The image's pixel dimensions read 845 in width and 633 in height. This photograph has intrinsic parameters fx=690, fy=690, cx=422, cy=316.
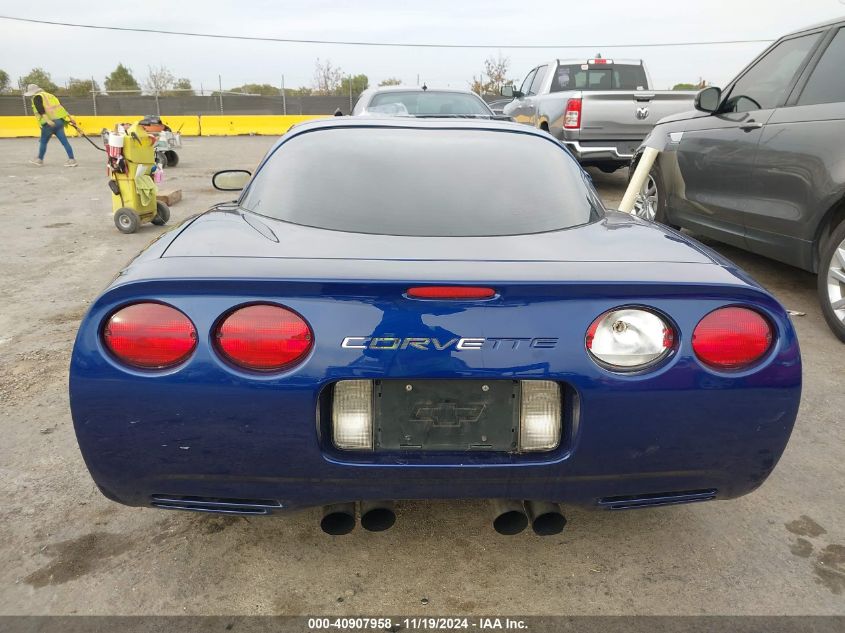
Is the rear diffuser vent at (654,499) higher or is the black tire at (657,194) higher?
the black tire at (657,194)

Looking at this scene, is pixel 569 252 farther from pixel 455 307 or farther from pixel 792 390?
pixel 792 390

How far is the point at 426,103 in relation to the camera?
9148 millimetres

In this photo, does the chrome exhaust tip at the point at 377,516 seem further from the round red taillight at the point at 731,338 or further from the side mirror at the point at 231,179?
the side mirror at the point at 231,179

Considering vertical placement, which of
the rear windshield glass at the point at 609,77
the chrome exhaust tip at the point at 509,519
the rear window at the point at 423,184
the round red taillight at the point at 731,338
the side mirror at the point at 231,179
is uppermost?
the rear windshield glass at the point at 609,77

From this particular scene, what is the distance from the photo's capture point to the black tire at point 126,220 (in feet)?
25.4

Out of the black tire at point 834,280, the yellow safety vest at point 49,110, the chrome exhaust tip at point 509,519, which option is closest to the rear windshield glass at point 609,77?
the black tire at point 834,280

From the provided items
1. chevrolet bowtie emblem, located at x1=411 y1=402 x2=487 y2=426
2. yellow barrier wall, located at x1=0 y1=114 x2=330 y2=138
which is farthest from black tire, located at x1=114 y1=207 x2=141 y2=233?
yellow barrier wall, located at x1=0 y1=114 x2=330 y2=138

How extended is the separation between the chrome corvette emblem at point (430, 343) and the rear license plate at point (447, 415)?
0.11 m

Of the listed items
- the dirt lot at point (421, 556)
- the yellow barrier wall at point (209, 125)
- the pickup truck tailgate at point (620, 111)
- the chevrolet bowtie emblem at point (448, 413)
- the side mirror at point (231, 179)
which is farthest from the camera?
the yellow barrier wall at point (209, 125)

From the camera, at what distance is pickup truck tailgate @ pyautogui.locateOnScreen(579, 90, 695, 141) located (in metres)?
9.09

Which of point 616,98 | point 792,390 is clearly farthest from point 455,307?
point 616,98

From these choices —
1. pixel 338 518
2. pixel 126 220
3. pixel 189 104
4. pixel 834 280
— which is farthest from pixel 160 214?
pixel 189 104

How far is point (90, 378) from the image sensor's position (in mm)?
1825

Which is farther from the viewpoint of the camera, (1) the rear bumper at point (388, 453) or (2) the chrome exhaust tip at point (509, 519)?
(2) the chrome exhaust tip at point (509, 519)
